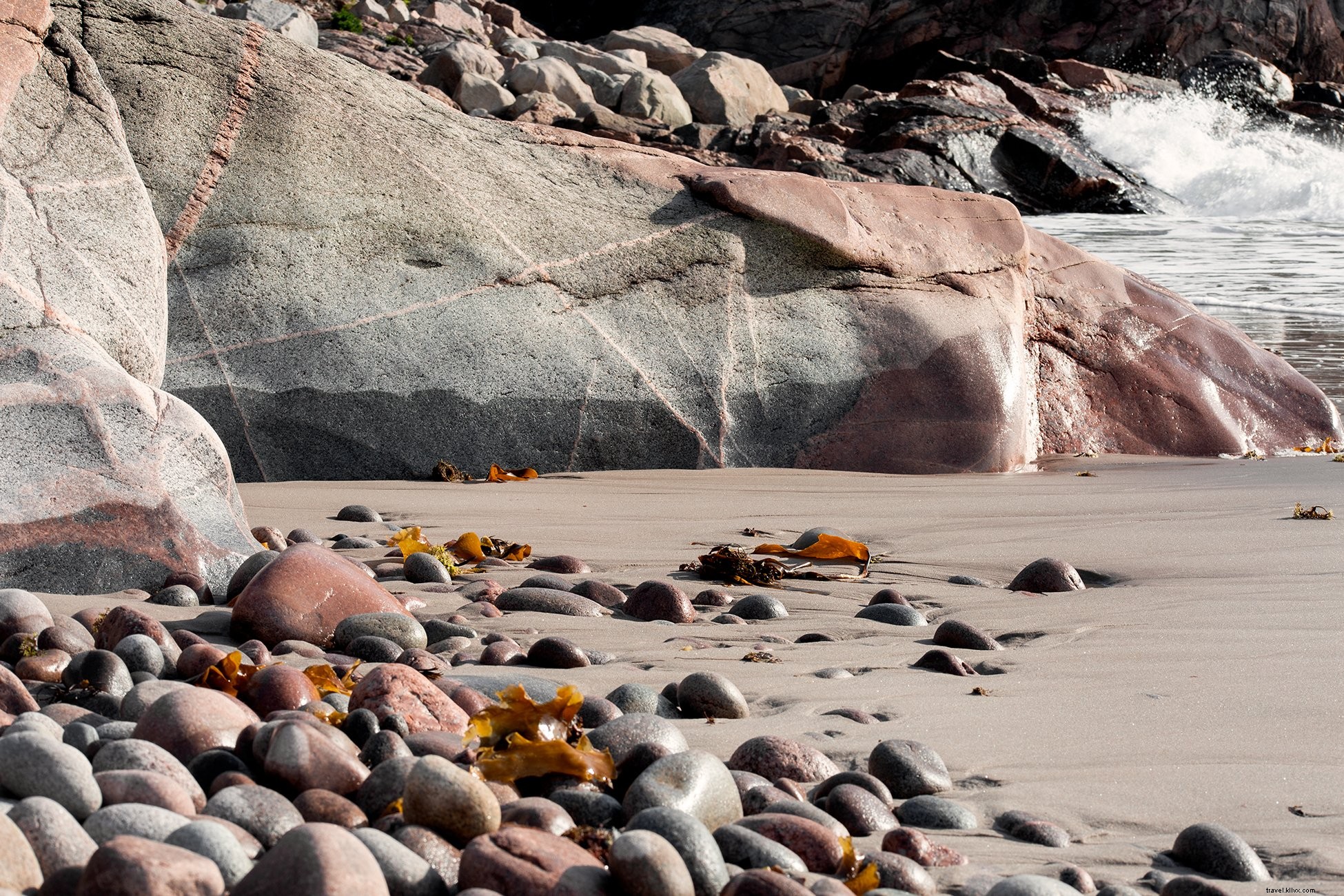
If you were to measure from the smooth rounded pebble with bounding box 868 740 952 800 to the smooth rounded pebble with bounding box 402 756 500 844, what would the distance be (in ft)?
2.00

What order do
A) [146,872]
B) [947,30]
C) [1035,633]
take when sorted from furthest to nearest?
[947,30] → [1035,633] → [146,872]

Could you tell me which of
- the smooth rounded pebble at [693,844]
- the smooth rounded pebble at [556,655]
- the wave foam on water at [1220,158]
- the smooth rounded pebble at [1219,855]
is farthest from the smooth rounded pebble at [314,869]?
the wave foam on water at [1220,158]

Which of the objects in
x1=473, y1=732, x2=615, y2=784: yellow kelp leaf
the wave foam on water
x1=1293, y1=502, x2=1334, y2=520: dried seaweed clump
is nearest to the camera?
A: x1=473, y1=732, x2=615, y2=784: yellow kelp leaf

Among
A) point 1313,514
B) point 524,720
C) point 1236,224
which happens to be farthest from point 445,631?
point 1236,224

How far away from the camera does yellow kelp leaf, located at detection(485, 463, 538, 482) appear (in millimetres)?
4824

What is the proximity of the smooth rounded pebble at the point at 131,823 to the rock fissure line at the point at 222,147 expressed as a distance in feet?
11.9

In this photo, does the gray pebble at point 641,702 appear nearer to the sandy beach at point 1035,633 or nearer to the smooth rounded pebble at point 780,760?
the sandy beach at point 1035,633

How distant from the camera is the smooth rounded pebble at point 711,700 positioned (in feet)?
7.02

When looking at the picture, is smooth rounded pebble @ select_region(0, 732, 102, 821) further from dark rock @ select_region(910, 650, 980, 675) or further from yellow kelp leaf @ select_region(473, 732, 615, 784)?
dark rock @ select_region(910, 650, 980, 675)

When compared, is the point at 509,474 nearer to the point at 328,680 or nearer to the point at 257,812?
the point at 328,680

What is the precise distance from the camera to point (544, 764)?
172 centimetres

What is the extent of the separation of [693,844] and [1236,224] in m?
20.9

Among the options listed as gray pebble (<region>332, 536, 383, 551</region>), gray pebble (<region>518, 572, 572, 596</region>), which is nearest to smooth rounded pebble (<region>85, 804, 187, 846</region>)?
gray pebble (<region>518, 572, 572, 596</region>)

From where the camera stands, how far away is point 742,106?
86.1 ft
